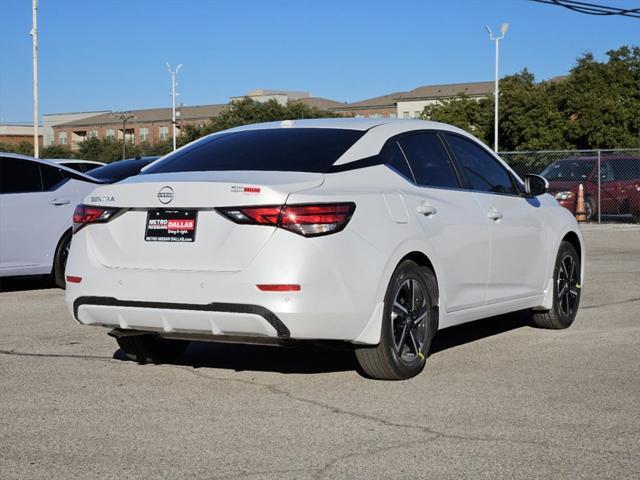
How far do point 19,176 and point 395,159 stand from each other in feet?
20.9

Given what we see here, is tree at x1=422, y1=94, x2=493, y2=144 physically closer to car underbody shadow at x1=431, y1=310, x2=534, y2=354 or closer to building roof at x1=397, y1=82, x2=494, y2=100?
building roof at x1=397, y1=82, x2=494, y2=100

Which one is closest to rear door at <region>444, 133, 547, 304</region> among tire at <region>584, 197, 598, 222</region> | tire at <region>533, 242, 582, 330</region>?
tire at <region>533, 242, 582, 330</region>

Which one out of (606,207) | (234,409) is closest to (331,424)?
(234,409)

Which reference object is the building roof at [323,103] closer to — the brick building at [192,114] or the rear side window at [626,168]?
the brick building at [192,114]

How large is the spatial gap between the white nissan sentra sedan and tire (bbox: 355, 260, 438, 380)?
0.04 ft

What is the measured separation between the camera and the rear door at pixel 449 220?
715cm

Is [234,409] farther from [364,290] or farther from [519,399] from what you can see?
[519,399]

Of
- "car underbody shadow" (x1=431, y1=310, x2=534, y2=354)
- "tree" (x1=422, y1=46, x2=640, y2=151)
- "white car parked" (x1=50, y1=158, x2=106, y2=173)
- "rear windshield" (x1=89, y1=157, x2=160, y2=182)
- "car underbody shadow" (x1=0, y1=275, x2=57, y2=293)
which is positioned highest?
"tree" (x1=422, y1=46, x2=640, y2=151)

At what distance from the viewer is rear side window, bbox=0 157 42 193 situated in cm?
1212

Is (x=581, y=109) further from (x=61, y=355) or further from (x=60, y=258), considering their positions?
(x=61, y=355)

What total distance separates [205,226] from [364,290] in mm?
986

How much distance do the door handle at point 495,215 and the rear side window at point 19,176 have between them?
6156mm

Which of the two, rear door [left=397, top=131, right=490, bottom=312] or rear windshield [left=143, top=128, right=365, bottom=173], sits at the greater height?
rear windshield [left=143, top=128, right=365, bottom=173]

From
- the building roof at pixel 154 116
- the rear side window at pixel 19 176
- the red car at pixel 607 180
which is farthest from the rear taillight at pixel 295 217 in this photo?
the building roof at pixel 154 116
